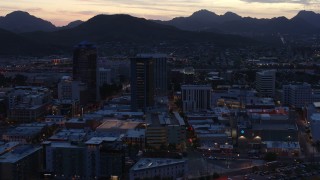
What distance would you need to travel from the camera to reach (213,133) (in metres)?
10.4

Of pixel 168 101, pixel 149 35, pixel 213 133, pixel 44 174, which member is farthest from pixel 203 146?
pixel 149 35

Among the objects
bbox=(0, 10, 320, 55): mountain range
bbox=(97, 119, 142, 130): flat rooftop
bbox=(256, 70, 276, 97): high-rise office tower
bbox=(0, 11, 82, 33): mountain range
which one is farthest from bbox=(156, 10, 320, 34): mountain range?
bbox=(97, 119, 142, 130): flat rooftop

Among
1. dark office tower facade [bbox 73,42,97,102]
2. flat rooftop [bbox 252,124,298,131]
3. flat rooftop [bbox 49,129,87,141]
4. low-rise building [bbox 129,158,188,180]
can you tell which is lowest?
low-rise building [bbox 129,158,188,180]

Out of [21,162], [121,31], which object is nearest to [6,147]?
[21,162]

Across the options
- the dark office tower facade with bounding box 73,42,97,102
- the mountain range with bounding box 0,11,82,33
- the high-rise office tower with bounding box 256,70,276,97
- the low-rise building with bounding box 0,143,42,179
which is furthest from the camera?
the mountain range with bounding box 0,11,82,33

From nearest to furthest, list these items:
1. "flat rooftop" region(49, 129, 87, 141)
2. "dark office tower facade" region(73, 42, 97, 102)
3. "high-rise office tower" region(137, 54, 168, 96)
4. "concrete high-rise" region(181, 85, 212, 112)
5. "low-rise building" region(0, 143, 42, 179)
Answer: "low-rise building" region(0, 143, 42, 179)
"flat rooftop" region(49, 129, 87, 141)
"concrete high-rise" region(181, 85, 212, 112)
"dark office tower facade" region(73, 42, 97, 102)
"high-rise office tower" region(137, 54, 168, 96)

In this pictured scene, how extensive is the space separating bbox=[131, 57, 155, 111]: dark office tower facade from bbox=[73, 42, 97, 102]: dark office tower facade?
2358 millimetres

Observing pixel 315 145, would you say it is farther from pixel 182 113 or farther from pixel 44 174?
pixel 44 174

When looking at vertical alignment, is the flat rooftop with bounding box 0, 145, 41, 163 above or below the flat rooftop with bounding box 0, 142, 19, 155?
above

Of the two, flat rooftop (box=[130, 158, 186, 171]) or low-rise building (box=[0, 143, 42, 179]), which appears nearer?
low-rise building (box=[0, 143, 42, 179])

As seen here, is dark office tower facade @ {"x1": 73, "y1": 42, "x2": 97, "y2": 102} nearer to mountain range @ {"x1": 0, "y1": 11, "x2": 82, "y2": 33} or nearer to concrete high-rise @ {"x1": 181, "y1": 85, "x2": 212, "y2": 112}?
concrete high-rise @ {"x1": 181, "y1": 85, "x2": 212, "y2": 112}

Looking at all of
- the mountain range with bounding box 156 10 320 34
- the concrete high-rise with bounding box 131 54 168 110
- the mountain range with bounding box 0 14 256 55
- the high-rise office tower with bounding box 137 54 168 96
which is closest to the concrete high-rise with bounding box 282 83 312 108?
the high-rise office tower with bounding box 137 54 168 96

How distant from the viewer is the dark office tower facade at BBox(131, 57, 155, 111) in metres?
13.5

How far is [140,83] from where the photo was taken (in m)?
13.6
